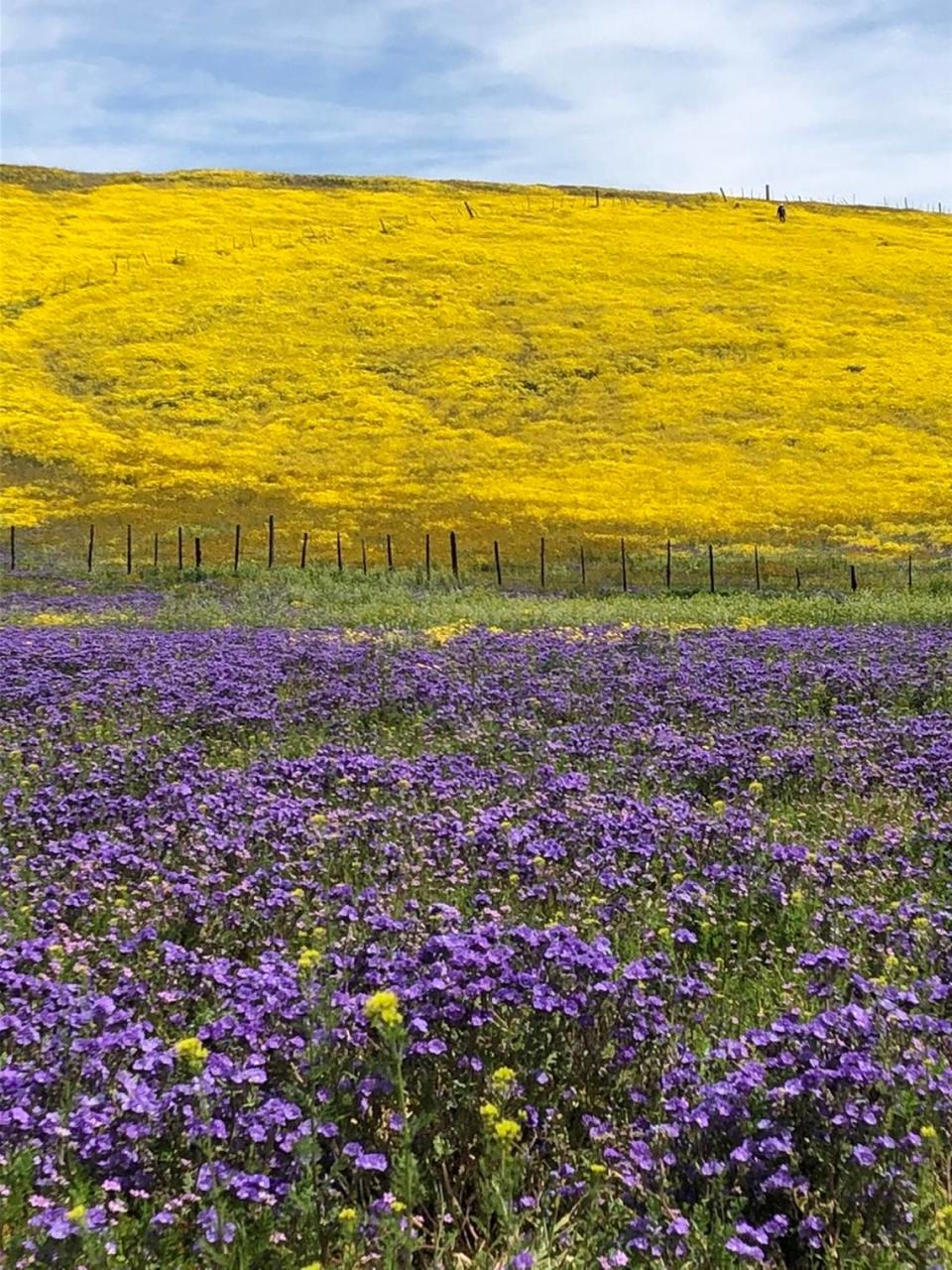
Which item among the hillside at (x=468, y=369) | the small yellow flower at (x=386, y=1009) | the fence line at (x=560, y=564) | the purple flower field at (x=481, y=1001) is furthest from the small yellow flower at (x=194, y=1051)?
the hillside at (x=468, y=369)

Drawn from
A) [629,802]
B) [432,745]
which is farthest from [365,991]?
[432,745]

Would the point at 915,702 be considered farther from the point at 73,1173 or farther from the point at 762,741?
the point at 73,1173

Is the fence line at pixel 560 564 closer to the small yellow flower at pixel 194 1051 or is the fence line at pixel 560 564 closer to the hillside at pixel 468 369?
the hillside at pixel 468 369

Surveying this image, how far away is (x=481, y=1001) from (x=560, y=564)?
3090 cm

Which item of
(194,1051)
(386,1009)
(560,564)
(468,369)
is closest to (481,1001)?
(386,1009)

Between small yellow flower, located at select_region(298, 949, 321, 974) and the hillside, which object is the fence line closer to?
the hillside

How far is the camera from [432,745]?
8.66 meters

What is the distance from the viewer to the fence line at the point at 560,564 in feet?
101

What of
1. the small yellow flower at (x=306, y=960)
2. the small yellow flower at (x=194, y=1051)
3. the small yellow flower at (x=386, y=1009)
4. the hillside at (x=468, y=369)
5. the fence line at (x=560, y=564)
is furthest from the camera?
the hillside at (x=468, y=369)

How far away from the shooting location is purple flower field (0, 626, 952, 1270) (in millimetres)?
3057

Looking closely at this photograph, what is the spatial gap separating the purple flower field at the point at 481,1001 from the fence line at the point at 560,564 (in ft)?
73.6

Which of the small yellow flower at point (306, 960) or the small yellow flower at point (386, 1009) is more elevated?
the small yellow flower at point (386, 1009)

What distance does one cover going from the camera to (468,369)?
5488cm

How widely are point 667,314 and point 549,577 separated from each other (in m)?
34.0
